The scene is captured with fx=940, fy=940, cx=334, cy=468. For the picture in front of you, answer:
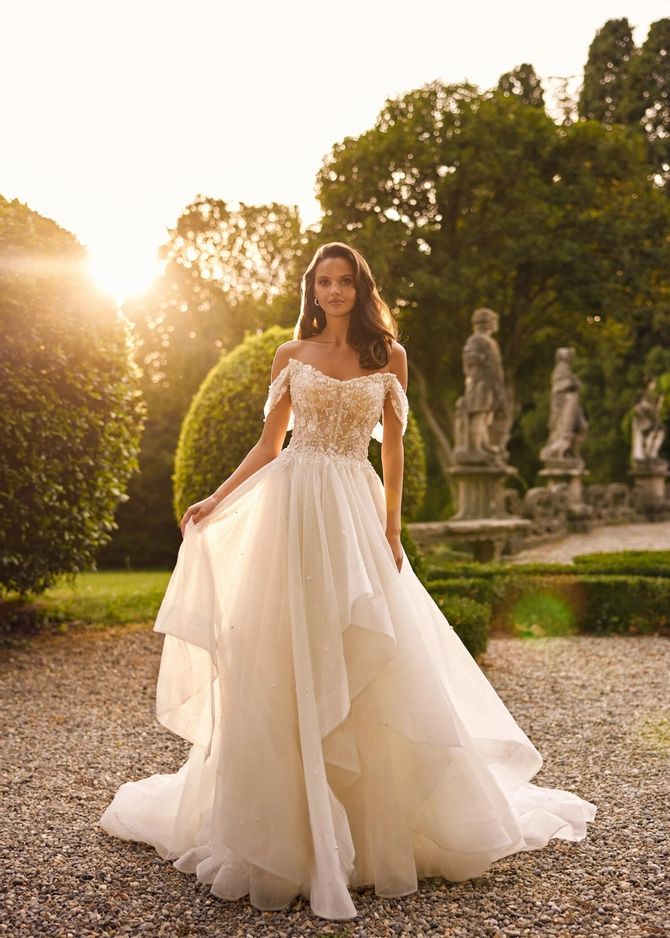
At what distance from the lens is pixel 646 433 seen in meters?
24.7

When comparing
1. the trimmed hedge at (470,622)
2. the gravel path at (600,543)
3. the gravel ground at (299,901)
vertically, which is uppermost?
the trimmed hedge at (470,622)

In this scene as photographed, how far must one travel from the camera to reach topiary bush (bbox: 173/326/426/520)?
29.1ft

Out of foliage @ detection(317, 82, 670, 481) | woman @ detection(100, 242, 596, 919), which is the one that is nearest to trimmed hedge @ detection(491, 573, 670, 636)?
woman @ detection(100, 242, 596, 919)

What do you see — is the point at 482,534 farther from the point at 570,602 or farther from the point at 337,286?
the point at 337,286

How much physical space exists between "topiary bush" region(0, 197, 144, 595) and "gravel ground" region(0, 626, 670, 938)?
46.7 inches

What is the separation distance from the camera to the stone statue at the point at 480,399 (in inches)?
554

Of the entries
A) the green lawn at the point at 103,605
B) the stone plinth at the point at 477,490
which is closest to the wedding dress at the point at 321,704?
the green lawn at the point at 103,605

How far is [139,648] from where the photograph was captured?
7.45m

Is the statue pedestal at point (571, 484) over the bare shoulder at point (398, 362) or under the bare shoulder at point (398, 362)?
under

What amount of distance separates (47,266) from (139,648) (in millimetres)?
3106

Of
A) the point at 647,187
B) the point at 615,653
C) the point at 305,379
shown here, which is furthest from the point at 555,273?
the point at 305,379

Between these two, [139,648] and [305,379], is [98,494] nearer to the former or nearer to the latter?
[139,648]

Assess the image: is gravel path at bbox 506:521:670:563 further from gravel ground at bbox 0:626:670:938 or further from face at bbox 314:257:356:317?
face at bbox 314:257:356:317

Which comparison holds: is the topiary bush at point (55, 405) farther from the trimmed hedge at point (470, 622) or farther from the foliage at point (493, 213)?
the foliage at point (493, 213)
